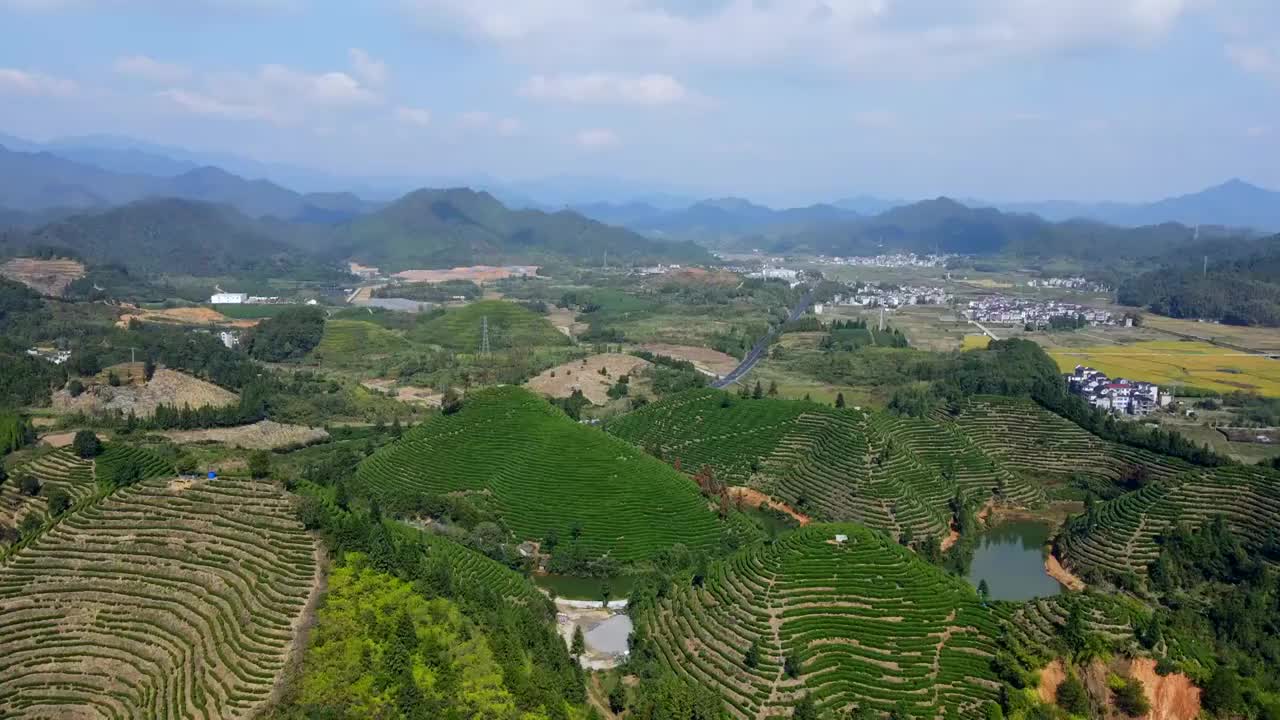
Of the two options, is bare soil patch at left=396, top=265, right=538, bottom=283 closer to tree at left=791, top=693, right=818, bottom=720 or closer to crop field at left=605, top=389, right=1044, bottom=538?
crop field at left=605, top=389, right=1044, bottom=538

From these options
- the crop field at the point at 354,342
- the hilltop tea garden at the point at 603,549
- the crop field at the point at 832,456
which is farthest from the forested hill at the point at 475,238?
the crop field at the point at 832,456

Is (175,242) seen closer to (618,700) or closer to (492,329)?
(492,329)

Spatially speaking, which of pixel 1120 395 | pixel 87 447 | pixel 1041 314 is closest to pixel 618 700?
pixel 87 447

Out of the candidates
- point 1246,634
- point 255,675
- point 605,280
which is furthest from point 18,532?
point 605,280

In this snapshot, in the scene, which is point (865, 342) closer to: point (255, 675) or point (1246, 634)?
point (1246, 634)

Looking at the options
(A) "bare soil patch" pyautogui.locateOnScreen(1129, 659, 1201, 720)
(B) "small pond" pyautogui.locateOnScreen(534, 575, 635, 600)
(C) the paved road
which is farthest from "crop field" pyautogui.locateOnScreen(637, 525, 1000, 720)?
(C) the paved road
